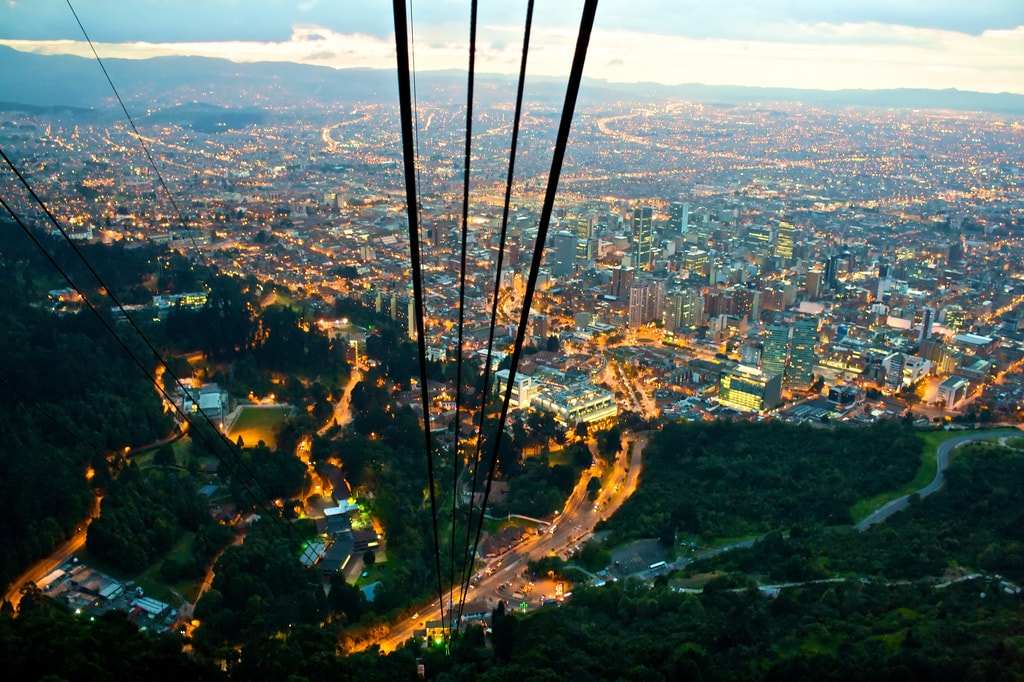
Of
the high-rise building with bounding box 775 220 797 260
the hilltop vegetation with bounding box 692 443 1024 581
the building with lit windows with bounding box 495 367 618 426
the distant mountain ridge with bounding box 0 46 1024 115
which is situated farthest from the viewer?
the distant mountain ridge with bounding box 0 46 1024 115

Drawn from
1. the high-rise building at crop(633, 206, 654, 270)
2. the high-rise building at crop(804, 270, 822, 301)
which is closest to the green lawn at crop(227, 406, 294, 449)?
the high-rise building at crop(633, 206, 654, 270)

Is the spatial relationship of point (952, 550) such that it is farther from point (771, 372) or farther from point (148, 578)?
point (148, 578)

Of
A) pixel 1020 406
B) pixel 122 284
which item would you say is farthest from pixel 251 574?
pixel 1020 406

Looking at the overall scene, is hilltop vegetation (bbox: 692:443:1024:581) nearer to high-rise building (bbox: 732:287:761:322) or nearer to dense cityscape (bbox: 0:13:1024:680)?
dense cityscape (bbox: 0:13:1024:680)

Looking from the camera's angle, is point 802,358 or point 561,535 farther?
point 802,358

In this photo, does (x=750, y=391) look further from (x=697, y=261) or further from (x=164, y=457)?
(x=697, y=261)

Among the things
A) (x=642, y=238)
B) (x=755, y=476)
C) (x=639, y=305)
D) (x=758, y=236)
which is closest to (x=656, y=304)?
(x=639, y=305)
